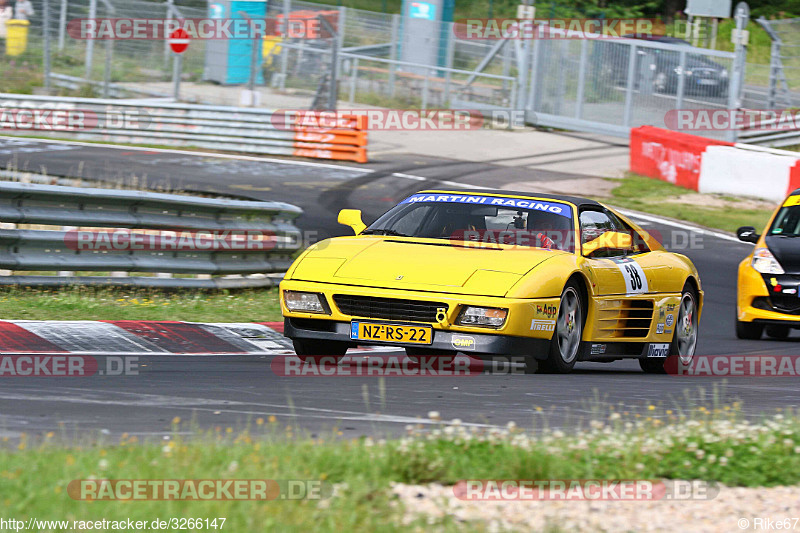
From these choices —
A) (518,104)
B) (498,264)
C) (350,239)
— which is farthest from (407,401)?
(518,104)

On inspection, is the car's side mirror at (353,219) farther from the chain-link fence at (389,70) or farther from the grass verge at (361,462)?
the chain-link fence at (389,70)

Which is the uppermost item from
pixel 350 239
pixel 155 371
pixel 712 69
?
pixel 712 69

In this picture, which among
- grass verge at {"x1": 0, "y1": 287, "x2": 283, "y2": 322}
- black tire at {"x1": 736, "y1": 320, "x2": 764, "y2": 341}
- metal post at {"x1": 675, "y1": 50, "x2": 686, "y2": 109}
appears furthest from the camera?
metal post at {"x1": 675, "y1": 50, "x2": 686, "y2": 109}

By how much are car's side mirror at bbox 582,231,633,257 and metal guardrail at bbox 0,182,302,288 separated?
383cm

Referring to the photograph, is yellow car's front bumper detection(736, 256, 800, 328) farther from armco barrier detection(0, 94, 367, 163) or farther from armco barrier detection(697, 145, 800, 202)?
armco barrier detection(0, 94, 367, 163)

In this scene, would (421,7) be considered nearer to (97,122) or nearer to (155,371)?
(97,122)

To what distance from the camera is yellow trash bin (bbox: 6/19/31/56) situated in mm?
25016

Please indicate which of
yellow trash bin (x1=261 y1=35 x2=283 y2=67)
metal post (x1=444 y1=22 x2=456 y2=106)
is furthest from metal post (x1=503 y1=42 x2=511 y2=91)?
yellow trash bin (x1=261 y1=35 x2=283 y2=67)

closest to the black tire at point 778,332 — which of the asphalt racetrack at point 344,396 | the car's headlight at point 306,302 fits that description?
the asphalt racetrack at point 344,396

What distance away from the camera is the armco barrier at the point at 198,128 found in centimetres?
2378

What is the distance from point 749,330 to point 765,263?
72 centimetres

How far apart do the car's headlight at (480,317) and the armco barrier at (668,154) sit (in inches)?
617

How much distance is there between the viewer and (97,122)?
24.0 meters

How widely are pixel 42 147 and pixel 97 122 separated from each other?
2.05 meters
